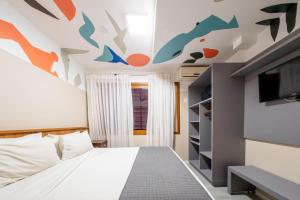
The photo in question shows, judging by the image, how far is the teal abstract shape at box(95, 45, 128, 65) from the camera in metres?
2.40

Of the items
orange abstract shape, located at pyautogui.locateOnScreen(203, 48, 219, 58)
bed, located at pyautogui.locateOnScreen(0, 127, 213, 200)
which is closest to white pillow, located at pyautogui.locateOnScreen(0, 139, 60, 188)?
bed, located at pyautogui.locateOnScreen(0, 127, 213, 200)

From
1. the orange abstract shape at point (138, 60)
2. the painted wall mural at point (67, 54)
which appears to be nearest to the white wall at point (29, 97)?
the painted wall mural at point (67, 54)

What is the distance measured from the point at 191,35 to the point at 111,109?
2.34m

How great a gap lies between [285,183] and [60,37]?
333 cm

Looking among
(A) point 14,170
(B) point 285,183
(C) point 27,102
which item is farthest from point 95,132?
(B) point 285,183

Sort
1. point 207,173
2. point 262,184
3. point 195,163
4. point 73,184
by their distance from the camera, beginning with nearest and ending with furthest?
1. point 73,184
2. point 262,184
3. point 207,173
4. point 195,163

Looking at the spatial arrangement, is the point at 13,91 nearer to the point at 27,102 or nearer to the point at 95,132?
the point at 27,102

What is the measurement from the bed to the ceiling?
5.35ft

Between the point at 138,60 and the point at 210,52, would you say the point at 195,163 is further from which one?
the point at 138,60

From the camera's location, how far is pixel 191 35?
1922 millimetres

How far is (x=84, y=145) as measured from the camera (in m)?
2.01

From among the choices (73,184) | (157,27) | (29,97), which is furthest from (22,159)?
(157,27)

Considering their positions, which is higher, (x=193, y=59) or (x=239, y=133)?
(x=193, y=59)

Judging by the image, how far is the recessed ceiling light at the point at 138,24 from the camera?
161 centimetres
